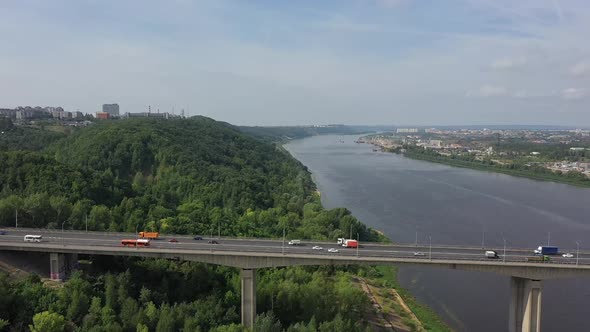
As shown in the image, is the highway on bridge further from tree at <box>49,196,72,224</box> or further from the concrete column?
tree at <box>49,196,72,224</box>

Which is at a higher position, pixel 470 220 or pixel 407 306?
pixel 470 220

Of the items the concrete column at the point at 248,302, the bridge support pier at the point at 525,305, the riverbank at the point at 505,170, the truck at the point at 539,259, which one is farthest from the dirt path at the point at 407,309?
the riverbank at the point at 505,170

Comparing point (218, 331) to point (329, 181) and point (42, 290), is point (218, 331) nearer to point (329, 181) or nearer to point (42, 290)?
point (42, 290)

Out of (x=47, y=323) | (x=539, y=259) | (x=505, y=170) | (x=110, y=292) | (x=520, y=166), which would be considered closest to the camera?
(x=47, y=323)

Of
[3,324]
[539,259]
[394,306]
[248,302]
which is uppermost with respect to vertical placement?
[539,259]

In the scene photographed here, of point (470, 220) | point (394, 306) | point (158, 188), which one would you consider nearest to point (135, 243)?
point (394, 306)

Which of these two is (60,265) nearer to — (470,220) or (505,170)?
(470,220)
